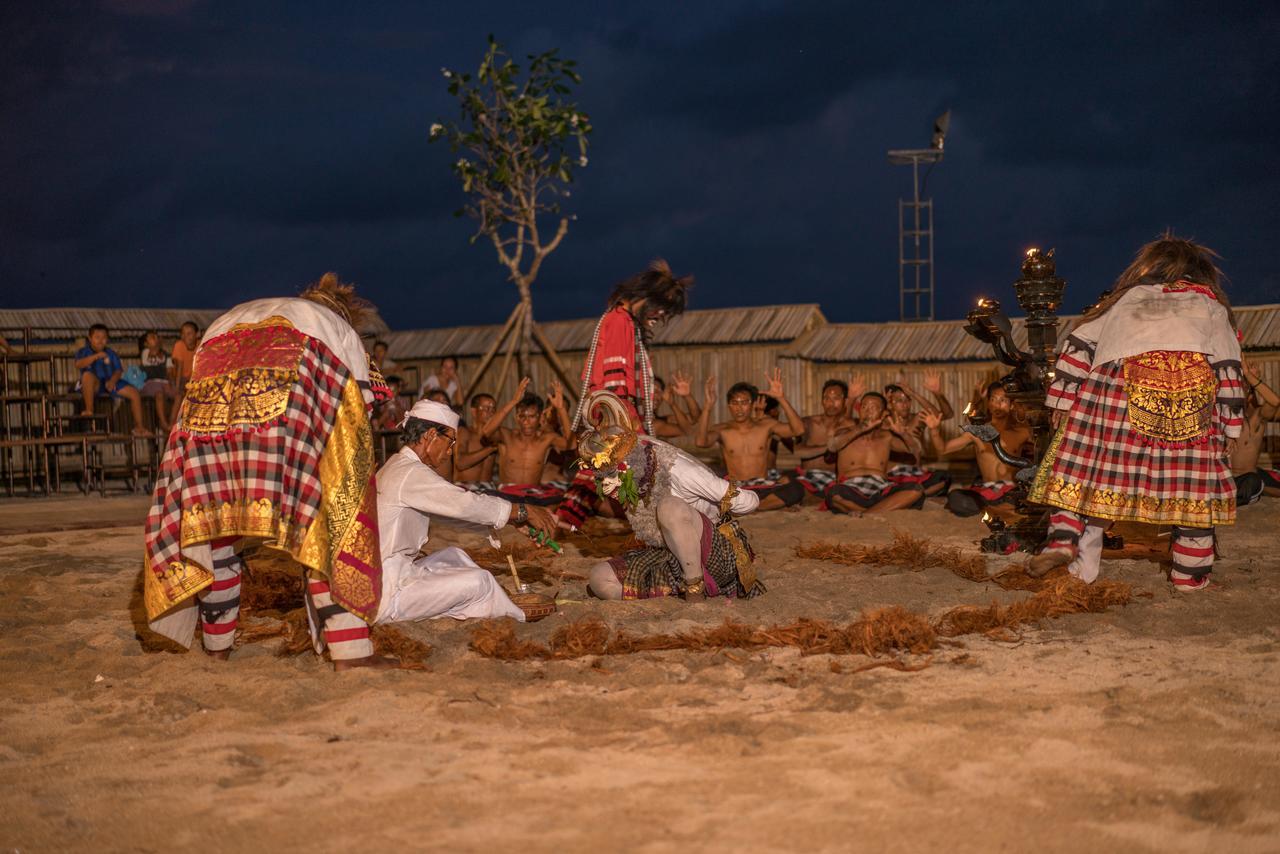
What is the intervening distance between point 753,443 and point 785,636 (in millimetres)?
5783

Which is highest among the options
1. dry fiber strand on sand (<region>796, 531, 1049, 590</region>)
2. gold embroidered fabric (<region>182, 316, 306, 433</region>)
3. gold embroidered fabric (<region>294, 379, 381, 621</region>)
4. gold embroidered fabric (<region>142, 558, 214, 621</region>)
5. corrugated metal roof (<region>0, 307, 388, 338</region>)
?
corrugated metal roof (<region>0, 307, 388, 338</region>)

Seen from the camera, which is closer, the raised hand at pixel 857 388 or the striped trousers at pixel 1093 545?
the striped trousers at pixel 1093 545

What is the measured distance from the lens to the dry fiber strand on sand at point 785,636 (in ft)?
15.9

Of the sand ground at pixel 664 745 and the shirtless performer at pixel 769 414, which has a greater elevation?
→ the shirtless performer at pixel 769 414

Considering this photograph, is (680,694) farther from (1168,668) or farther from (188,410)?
(188,410)

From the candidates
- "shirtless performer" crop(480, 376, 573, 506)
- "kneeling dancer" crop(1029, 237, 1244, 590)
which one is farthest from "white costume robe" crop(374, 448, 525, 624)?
"shirtless performer" crop(480, 376, 573, 506)

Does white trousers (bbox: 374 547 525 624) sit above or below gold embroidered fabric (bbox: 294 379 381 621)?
below

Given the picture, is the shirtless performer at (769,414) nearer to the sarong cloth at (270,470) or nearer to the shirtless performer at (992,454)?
the shirtless performer at (992,454)

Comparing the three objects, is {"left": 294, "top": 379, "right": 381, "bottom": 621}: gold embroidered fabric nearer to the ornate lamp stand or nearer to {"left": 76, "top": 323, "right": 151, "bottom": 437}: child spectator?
the ornate lamp stand

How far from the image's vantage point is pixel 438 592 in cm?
532

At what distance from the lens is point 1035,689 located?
4.21 meters

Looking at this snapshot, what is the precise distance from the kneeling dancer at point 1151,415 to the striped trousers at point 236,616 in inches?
138

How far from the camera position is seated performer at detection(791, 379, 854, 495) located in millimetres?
10820

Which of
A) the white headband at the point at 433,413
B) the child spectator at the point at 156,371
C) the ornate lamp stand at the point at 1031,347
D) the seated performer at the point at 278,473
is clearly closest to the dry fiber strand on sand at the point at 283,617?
the seated performer at the point at 278,473
